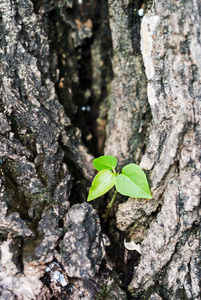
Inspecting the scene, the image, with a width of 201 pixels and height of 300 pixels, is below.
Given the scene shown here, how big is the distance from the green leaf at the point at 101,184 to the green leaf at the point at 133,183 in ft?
0.14

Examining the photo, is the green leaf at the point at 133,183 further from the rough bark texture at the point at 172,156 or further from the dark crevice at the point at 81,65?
the dark crevice at the point at 81,65

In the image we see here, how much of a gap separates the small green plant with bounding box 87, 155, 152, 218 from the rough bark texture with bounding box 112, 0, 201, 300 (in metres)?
0.08

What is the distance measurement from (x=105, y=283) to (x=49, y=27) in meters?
1.45

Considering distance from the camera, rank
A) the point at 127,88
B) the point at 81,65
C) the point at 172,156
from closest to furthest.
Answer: the point at 172,156, the point at 127,88, the point at 81,65

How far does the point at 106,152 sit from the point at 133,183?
1.45 ft

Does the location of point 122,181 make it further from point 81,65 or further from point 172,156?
point 81,65

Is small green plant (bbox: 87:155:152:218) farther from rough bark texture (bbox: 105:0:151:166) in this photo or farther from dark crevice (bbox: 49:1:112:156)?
dark crevice (bbox: 49:1:112:156)

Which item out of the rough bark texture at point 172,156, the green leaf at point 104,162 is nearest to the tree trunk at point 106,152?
the rough bark texture at point 172,156

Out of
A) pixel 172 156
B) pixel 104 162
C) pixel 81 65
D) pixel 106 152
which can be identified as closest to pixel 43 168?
pixel 104 162

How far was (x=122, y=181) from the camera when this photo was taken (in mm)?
1254

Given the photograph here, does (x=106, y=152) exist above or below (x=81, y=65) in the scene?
below

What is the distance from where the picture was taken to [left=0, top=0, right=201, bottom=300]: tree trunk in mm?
1159

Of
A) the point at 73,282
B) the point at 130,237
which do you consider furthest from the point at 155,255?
the point at 73,282

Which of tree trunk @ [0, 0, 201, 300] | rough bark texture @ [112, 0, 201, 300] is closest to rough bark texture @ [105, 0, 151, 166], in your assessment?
tree trunk @ [0, 0, 201, 300]
